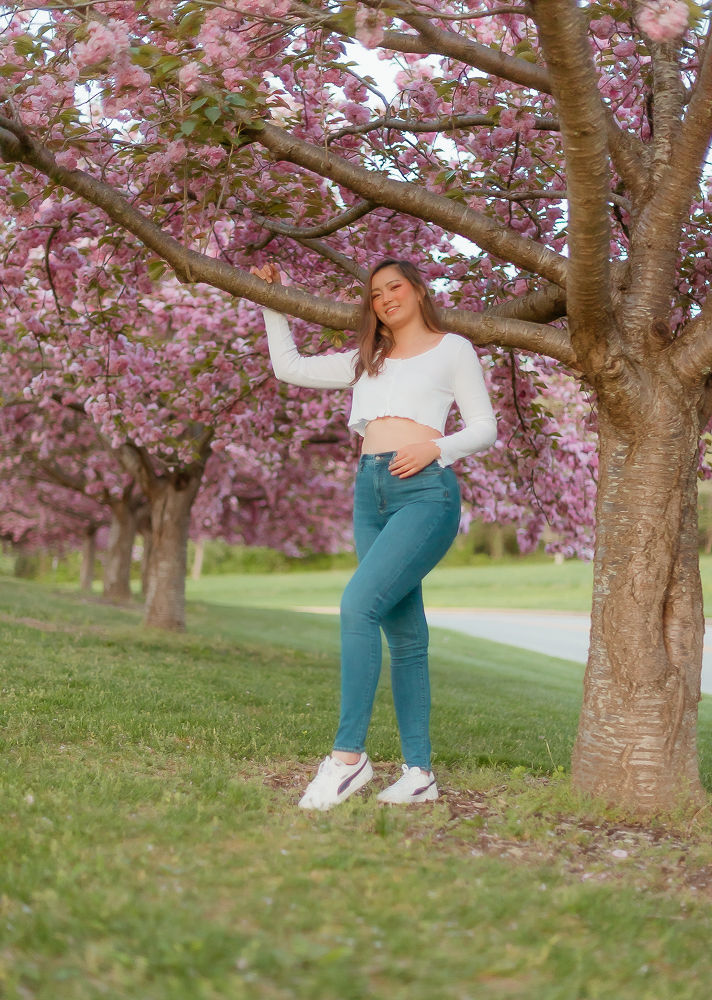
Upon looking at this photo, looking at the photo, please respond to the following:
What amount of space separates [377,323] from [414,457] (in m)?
0.81

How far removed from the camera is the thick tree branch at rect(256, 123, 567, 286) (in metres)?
4.67

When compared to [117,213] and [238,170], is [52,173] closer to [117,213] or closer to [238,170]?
[117,213]

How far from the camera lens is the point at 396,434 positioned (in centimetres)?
415

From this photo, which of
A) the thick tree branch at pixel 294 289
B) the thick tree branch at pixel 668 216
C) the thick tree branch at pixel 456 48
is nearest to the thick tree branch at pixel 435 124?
the thick tree branch at pixel 294 289

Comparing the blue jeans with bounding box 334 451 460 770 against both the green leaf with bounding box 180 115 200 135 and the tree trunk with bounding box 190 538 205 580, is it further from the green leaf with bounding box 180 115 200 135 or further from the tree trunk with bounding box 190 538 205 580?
the tree trunk with bounding box 190 538 205 580

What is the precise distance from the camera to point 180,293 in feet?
42.6

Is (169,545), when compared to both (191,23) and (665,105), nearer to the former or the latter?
(191,23)

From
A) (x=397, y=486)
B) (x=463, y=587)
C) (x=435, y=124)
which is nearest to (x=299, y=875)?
(x=397, y=486)

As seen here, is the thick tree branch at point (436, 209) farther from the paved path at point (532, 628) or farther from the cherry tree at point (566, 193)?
the paved path at point (532, 628)

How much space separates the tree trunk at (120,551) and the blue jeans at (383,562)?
18.1 meters

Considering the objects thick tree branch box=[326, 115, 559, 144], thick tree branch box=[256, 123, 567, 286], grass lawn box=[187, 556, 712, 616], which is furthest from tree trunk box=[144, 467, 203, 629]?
grass lawn box=[187, 556, 712, 616]

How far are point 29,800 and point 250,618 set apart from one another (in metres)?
21.6

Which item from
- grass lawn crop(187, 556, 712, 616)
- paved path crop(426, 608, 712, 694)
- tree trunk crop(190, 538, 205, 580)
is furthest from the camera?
tree trunk crop(190, 538, 205, 580)


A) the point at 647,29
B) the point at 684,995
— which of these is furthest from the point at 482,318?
the point at 684,995
